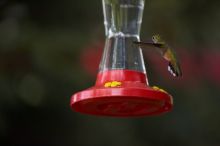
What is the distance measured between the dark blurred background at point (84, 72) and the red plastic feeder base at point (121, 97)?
7.95ft

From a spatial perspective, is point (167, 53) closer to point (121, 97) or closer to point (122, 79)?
point (122, 79)

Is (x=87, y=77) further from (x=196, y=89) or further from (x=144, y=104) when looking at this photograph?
(x=144, y=104)

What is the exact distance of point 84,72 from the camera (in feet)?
24.4

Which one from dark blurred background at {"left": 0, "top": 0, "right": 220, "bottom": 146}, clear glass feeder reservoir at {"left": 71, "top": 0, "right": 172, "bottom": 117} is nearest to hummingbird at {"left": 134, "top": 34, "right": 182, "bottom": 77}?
clear glass feeder reservoir at {"left": 71, "top": 0, "right": 172, "bottom": 117}

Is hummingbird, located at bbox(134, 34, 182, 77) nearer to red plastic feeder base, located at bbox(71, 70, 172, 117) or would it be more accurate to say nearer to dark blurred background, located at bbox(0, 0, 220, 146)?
red plastic feeder base, located at bbox(71, 70, 172, 117)

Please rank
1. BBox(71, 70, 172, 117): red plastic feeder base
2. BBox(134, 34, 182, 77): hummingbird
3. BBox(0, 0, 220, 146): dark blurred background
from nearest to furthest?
BBox(71, 70, 172, 117): red plastic feeder base → BBox(134, 34, 182, 77): hummingbird → BBox(0, 0, 220, 146): dark blurred background

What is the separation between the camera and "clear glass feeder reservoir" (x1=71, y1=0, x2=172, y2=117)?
4.58m

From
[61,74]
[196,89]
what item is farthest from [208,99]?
[61,74]

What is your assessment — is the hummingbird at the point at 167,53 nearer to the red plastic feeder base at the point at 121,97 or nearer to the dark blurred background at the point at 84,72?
the red plastic feeder base at the point at 121,97

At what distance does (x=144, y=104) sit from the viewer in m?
4.77

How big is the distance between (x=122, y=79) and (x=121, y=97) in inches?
11.8

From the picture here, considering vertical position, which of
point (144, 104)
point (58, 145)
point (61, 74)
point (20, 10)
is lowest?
point (144, 104)

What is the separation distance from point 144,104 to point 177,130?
9.69 feet

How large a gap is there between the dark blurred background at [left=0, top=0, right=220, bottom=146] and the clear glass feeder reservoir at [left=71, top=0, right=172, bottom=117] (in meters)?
2.14
